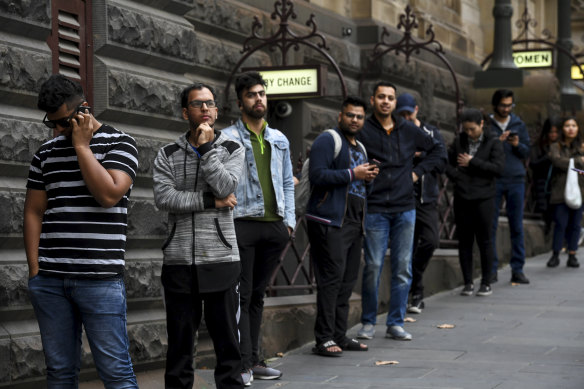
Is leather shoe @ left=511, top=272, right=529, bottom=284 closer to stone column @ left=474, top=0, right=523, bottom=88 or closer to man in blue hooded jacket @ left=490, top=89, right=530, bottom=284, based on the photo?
man in blue hooded jacket @ left=490, top=89, right=530, bottom=284

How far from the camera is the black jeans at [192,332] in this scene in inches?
231

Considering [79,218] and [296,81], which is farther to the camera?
[296,81]

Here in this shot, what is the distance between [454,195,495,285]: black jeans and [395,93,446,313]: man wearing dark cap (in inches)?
38.7

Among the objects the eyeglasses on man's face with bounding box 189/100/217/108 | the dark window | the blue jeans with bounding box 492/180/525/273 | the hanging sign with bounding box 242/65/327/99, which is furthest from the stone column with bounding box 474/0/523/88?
the eyeglasses on man's face with bounding box 189/100/217/108

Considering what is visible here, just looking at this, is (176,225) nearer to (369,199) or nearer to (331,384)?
Result: (331,384)

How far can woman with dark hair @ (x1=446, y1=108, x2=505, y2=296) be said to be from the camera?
423 inches

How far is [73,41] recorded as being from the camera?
6.67 m

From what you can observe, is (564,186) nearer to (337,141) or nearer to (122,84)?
(337,141)

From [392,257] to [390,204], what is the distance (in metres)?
0.43

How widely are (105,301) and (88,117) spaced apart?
793 millimetres

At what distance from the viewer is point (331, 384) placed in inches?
277

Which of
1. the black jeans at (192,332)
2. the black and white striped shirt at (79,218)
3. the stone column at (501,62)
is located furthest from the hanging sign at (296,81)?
the stone column at (501,62)

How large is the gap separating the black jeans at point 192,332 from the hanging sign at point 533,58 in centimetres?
1298

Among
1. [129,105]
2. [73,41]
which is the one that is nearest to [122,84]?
[129,105]
